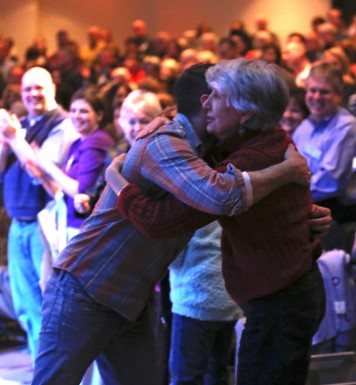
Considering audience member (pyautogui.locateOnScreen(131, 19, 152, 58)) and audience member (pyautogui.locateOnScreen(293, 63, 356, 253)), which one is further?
audience member (pyautogui.locateOnScreen(131, 19, 152, 58))

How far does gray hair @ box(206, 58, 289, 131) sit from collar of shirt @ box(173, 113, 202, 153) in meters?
0.18

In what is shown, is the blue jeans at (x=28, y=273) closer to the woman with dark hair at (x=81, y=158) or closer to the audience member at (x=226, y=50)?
the woman with dark hair at (x=81, y=158)

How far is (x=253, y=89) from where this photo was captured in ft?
8.93

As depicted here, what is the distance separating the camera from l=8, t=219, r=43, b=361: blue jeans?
5.20m

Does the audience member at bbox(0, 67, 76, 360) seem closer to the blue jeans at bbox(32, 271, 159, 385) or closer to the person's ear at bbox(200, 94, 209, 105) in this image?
the blue jeans at bbox(32, 271, 159, 385)

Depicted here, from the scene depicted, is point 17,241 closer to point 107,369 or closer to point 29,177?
point 29,177

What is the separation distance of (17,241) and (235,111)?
276 centimetres

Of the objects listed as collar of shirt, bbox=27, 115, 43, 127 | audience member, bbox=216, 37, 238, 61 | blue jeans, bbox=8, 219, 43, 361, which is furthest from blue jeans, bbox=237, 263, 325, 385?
audience member, bbox=216, 37, 238, 61

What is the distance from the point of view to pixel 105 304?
299cm

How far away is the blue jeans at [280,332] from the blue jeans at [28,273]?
2.44m

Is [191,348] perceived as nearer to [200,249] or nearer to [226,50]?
[200,249]

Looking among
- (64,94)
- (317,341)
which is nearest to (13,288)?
(317,341)

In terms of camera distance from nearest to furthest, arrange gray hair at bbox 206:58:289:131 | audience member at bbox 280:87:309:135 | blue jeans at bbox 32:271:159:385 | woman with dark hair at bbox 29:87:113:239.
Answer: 1. gray hair at bbox 206:58:289:131
2. blue jeans at bbox 32:271:159:385
3. woman with dark hair at bbox 29:87:113:239
4. audience member at bbox 280:87:309:135

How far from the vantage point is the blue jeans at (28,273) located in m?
5.20
